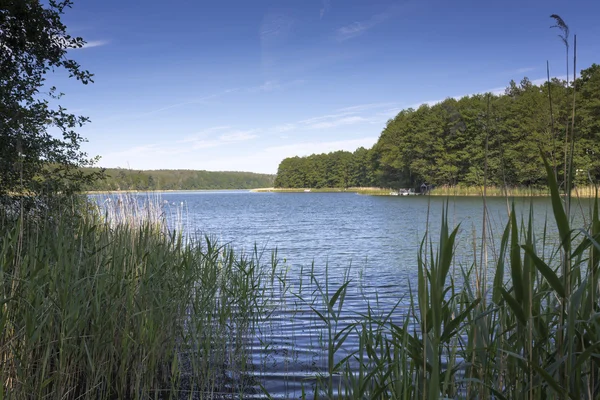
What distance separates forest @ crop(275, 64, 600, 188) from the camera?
29625 millimetres

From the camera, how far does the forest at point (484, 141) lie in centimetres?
2962

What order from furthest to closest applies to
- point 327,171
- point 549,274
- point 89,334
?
point 327,171 < point 89,334 < point 549,274

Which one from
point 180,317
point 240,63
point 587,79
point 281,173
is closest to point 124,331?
point 180,317

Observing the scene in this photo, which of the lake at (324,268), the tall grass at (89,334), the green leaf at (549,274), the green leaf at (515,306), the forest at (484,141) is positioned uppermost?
the forest at (484,141)

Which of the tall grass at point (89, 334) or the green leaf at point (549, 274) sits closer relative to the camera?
the green leaf at point (549, 274)

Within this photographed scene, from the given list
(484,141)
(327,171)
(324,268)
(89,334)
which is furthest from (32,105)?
(327,171)

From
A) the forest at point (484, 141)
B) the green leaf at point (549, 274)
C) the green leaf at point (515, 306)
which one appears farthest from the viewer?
the forest at point (484, 141)

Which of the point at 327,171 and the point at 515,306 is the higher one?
the point at 327,171

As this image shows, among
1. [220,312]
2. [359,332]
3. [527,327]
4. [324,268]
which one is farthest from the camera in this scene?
[324,268]

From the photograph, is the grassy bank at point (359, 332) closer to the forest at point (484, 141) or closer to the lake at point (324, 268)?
the lake at point (324, 268)

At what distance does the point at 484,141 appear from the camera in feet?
136

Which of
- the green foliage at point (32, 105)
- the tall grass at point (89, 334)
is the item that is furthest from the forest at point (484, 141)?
the green foliage at point (32, 105)

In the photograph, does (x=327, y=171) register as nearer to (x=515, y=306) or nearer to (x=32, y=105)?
(x=32, y=105)

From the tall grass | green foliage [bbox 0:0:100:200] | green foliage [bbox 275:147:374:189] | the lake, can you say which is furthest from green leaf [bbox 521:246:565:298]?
green foliage [bbox 275:147:374:189]
